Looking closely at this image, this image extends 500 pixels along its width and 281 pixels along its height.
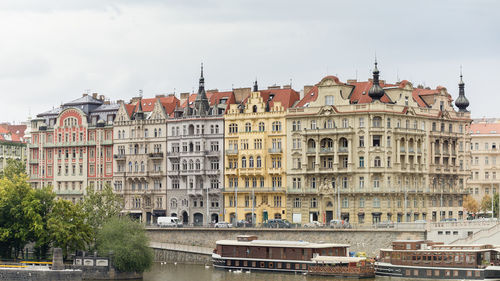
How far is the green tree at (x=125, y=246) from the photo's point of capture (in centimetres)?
10981

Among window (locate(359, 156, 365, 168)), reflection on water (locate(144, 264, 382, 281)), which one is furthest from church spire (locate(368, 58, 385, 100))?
reflection on water (locate(144, 264, 382, 281))

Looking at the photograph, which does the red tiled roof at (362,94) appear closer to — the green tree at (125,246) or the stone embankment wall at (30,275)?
the green tree at (125,246)

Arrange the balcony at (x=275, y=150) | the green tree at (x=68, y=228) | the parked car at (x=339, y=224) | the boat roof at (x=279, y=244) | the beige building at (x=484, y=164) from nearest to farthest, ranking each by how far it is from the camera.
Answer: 1. the green tree at (x=68, y=228)
2. the boat roof at (x=279, y=244)
3. the parked car at (x=339, y=224)
4. the balcony at (x=275, y=150)
5. the beige building at (x=484, y=164)

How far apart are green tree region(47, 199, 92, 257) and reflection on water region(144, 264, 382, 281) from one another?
809 cm

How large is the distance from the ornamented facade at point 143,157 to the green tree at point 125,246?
129 feet

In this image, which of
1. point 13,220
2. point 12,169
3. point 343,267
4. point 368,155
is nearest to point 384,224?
point 368,155

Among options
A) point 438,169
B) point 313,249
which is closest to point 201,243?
point 313,249

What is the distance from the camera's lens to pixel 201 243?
436ft

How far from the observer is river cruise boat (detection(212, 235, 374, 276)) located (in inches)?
4402

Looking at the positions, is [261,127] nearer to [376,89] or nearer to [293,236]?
[376,89]

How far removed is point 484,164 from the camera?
176 m

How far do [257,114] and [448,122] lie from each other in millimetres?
26560

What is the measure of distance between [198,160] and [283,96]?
15106 millimetres

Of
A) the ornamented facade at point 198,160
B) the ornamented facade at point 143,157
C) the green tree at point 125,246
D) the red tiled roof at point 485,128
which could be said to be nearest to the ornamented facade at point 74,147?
the ornamented facade at point 143,157
